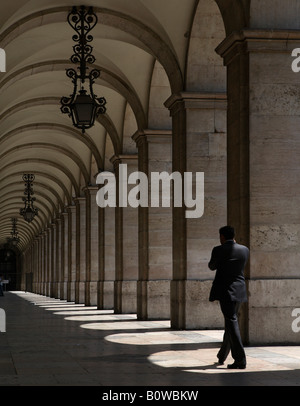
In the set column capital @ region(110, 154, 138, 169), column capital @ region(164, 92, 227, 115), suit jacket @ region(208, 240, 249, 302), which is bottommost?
suit jacket @ region(208, 240, 249, 302)

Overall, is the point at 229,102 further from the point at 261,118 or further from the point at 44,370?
the point at 44,370

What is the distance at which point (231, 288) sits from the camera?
8.80 meters

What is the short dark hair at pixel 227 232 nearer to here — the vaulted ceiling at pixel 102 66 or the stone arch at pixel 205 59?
the stone arch at pixel 205 59

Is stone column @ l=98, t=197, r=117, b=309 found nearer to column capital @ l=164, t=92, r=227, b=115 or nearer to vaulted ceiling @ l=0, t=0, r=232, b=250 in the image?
vaulted ceiling @ l=0, t=0, r=232, b=250

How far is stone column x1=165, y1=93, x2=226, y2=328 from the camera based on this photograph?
16.0m

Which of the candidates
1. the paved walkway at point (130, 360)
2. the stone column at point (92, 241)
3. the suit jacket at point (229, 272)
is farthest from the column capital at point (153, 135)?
the suit jacket at point (229, 272)

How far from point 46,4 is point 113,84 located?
4789 millimetres

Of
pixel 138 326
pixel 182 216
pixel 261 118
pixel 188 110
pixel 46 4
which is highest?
pixel 46 4

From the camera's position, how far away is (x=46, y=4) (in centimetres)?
1661

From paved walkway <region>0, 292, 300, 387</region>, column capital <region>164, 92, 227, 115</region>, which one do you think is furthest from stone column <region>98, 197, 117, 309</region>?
column capital <region>164, 92, 227, 115</region>

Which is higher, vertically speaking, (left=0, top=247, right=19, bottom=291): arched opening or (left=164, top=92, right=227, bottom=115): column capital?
(left=164, top=92, right=227, bottom=115): column capital

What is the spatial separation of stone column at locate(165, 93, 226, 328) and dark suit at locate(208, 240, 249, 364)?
6.92 m
